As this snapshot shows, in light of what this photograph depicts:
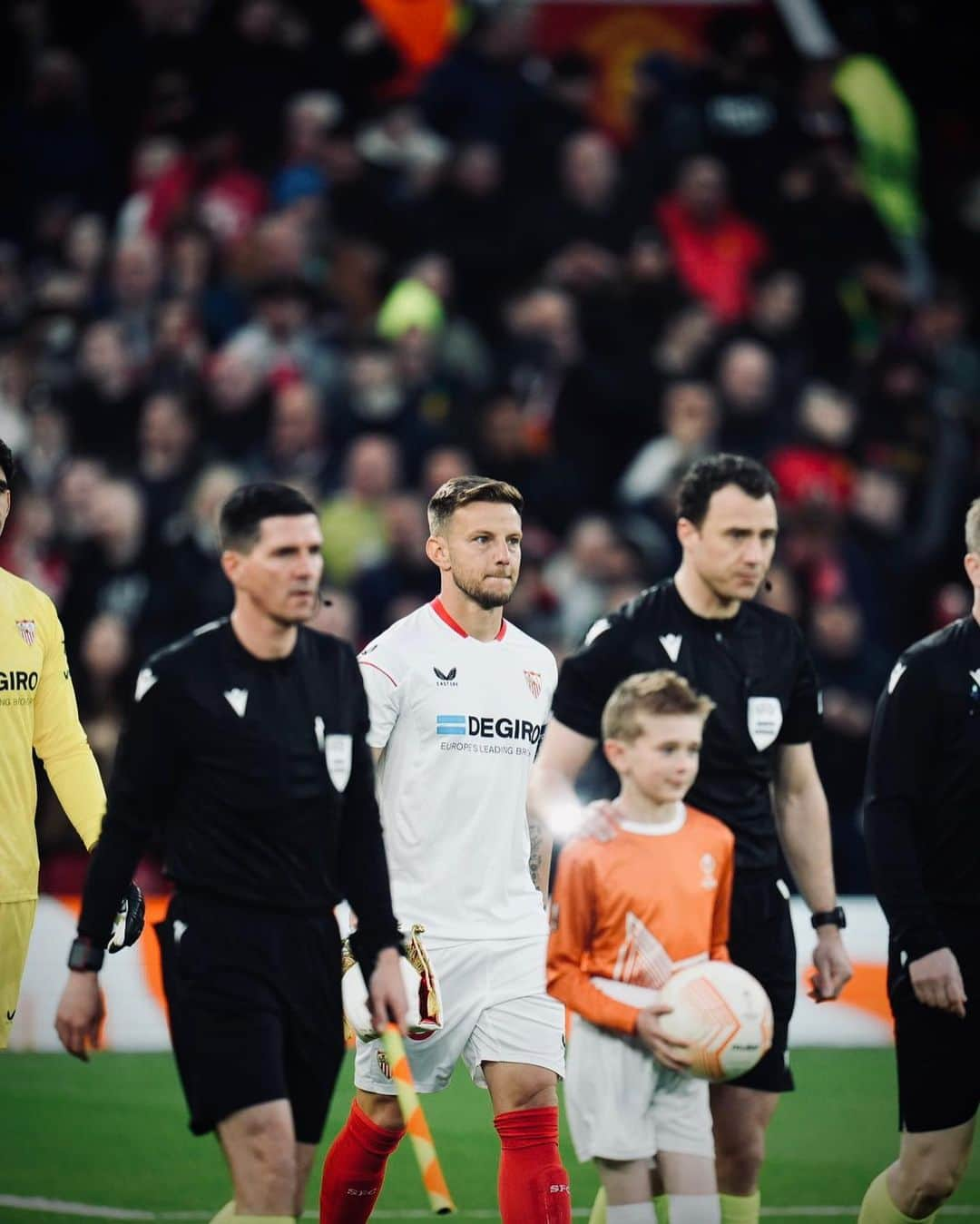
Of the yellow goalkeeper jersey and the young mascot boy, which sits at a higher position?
the yellow goalkeeper jersey

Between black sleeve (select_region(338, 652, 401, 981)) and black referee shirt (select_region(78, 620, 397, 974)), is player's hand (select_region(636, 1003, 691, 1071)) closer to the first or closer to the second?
black sleeve (select_region(338, 652, 401, 981))

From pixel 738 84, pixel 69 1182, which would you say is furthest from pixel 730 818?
pixel 738 84

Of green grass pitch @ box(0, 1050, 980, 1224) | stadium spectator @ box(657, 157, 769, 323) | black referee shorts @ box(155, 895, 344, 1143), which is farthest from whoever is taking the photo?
stadium spectator @ box(657, 157, 769, 323)

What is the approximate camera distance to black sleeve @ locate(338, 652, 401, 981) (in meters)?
5.63

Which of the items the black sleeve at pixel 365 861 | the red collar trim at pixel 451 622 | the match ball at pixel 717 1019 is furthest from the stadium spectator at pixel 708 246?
the match ball at pixel 717 1019

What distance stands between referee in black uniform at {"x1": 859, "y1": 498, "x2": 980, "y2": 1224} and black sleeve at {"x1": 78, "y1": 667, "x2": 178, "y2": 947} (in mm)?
2072

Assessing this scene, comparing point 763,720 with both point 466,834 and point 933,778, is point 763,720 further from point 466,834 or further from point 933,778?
point 466,834

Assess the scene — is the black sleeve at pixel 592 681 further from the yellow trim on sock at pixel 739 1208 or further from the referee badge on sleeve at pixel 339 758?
the yellow trim on sock at pixel 739 1208

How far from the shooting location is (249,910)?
5.38m

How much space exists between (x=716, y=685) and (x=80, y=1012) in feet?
6.55

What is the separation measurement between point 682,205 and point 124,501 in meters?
4.88

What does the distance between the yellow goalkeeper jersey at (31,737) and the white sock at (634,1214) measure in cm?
197

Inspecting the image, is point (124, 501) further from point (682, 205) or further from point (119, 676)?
point (682, 205)

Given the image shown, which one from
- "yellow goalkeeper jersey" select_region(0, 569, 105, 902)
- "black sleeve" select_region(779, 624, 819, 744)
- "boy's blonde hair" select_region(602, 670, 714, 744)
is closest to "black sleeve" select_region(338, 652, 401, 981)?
"boy's blonde hair" select_region(602, 670, 714, 744)
